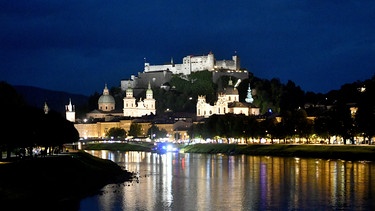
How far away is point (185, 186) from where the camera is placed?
50.9 m

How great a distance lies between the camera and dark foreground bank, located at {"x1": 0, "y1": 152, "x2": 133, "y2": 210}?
3488 cm

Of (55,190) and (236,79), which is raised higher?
(236,79)

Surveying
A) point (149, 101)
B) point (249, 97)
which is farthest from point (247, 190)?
point (149, 101)

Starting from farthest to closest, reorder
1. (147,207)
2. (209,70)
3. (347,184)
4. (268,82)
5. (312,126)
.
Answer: (209,70) → (268,82) → (312,126) → (347,184) → (147,207)

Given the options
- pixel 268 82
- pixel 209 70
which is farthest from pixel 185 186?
pixel 209 70

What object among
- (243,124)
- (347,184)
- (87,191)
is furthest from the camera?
(243,124)

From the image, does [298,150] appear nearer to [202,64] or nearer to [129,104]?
[202,64]

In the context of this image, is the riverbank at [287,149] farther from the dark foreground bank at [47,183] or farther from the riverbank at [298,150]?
the dark foreground bank at [47,183]

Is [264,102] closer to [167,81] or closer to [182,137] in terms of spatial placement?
[182,137]

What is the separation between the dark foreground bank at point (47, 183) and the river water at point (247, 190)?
4.22 ft

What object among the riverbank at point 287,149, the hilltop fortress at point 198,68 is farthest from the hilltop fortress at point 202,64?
the riverbank at point 287,149

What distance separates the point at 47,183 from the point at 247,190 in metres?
13.4

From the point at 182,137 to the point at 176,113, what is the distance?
59.9ft

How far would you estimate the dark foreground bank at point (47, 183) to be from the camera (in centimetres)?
3488
